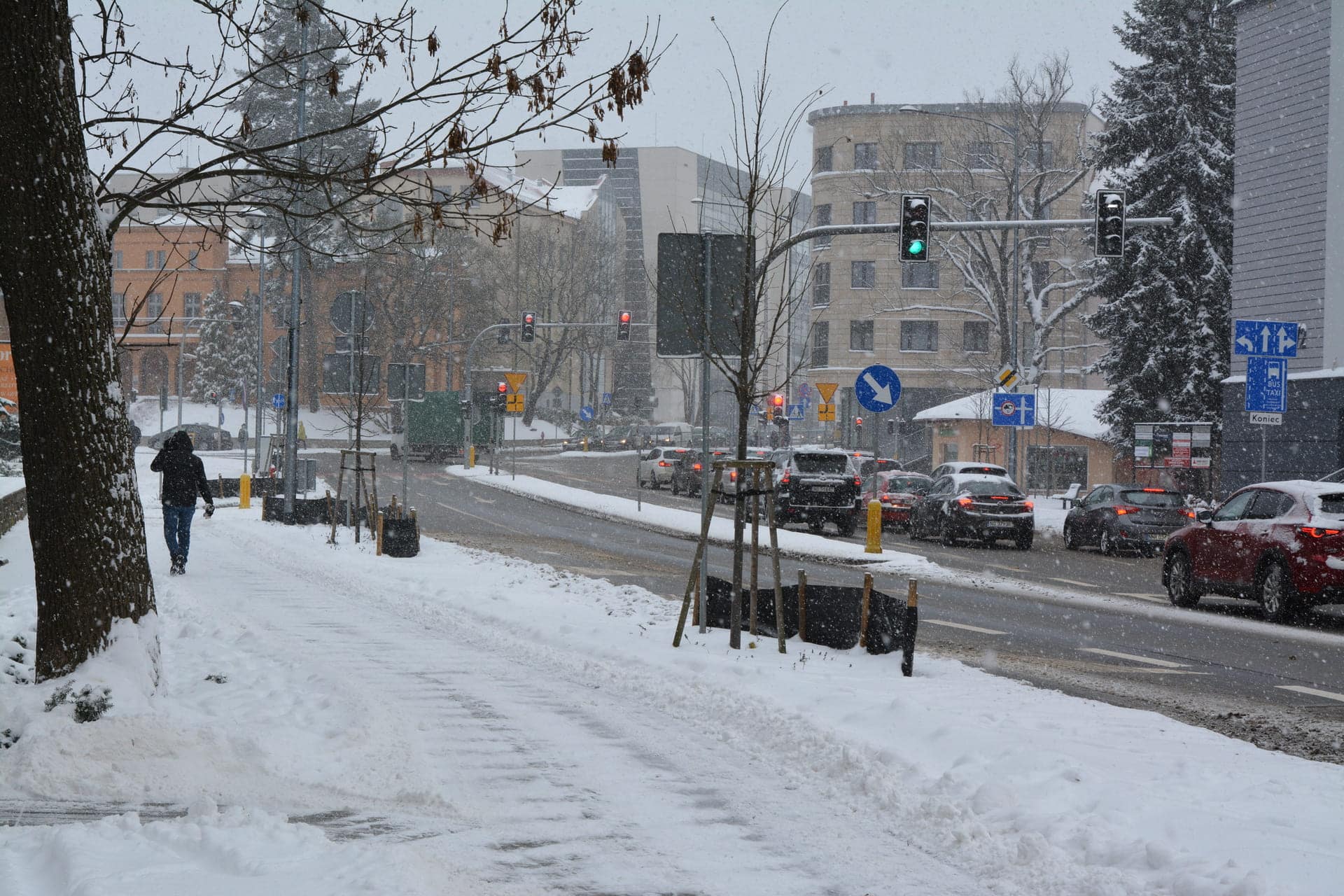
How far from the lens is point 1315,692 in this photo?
10977 mm

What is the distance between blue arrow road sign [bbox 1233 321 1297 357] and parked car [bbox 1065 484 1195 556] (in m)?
5.97

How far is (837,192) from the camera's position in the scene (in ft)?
266

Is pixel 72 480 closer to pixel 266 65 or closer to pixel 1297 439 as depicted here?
pixel 266 65

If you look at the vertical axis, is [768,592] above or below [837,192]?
below

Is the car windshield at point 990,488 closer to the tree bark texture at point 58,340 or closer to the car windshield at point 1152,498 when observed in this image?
the car windshield at point 1152,498

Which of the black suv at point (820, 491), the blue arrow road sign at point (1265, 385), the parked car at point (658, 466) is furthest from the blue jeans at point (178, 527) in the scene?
the parked car at point (658, 466)

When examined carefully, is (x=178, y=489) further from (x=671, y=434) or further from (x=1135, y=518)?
(x=671, y=434)

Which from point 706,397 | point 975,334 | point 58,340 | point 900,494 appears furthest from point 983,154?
point 58,340

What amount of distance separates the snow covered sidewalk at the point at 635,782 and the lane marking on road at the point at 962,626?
379 cm

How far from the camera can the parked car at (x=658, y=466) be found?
4953 centimetres

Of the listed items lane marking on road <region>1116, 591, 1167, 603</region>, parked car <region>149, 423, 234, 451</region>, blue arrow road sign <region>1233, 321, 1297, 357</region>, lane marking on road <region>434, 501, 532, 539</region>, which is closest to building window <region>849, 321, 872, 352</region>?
parked car <region>149, 423, 234, 451</region>

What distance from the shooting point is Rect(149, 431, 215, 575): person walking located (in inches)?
683

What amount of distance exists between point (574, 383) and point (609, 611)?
338ft

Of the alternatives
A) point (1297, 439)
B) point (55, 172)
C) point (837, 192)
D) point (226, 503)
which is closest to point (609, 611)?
point (55, 172)
